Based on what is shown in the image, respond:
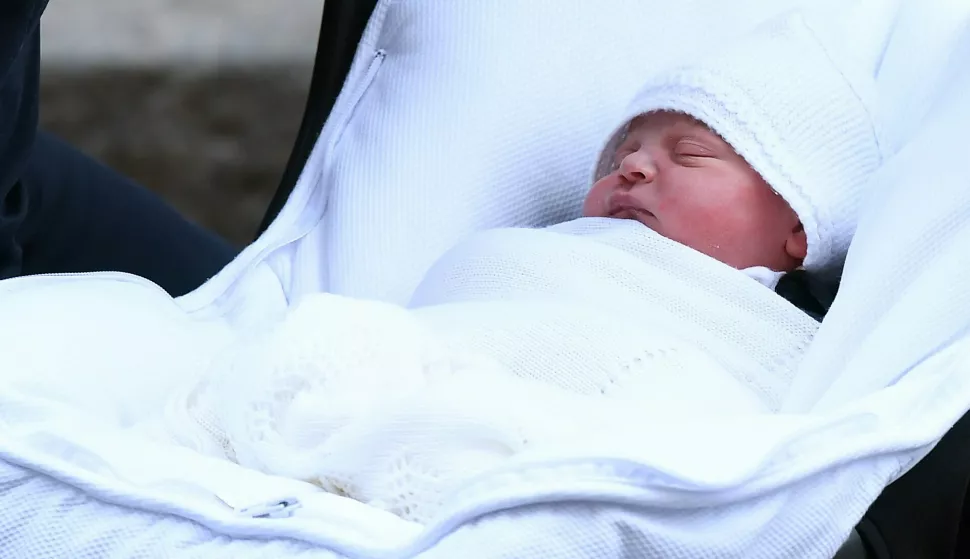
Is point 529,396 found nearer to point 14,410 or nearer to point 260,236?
point 14,410

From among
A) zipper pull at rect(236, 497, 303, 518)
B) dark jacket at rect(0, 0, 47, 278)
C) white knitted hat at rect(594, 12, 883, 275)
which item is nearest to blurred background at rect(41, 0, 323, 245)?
dark jacket at rect(0, 0, 47, 278)

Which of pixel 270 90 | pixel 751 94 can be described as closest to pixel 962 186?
pixel 751 94

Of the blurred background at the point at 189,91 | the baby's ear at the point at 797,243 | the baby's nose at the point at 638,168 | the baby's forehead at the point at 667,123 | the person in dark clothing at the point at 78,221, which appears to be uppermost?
the baby's forehead at the point at 667,123

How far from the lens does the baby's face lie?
2.71ft

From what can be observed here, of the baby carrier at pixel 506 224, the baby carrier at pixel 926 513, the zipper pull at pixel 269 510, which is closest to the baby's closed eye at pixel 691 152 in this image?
the baby carrier at pixel 506 224

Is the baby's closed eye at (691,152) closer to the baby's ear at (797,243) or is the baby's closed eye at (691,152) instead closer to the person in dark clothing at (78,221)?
the baby's ear at (797,243)

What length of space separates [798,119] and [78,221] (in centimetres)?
55

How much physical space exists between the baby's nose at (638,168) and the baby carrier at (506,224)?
0.09 m

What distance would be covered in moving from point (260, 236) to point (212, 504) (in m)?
0.41

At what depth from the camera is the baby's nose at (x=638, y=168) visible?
84 centimetres

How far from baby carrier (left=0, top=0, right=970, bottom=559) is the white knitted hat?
0.05 meters

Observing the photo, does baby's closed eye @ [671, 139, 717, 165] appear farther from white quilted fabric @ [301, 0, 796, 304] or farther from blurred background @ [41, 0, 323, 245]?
blurred background @ [41, 0, 323, 245]

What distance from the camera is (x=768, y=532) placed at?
0.50 meters

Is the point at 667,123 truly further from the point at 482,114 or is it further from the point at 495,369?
the point at 495,369
